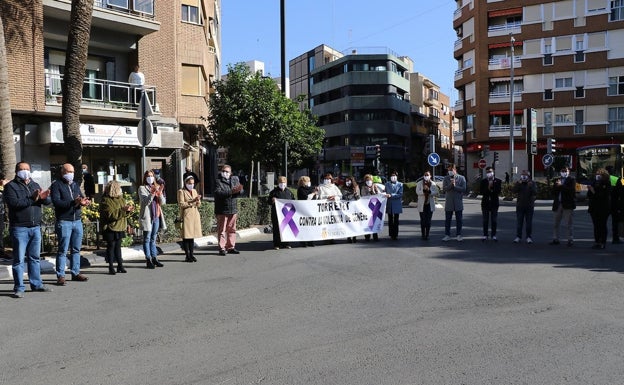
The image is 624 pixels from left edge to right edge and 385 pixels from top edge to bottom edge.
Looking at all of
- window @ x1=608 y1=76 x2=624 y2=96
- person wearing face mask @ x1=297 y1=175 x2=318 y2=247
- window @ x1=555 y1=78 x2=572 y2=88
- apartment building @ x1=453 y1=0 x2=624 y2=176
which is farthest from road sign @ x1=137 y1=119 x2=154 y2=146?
window @ x1=608 y1=76 x2=624 y2=96

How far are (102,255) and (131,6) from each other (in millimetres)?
12911

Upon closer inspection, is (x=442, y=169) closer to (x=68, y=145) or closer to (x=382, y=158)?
(x=382, y=158)

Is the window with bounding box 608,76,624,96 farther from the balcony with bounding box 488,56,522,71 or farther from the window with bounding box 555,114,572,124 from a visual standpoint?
the balcony with bounding box 488,56,522,71

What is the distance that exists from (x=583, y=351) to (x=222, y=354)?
3392mm

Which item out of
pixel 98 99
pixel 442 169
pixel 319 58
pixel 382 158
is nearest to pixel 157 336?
pixel 98 99

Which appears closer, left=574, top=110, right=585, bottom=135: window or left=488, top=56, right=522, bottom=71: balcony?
left=574, top=110, right=585, bottom=135: window

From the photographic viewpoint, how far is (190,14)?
87.8 ft

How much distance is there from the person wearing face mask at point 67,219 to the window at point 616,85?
162ft

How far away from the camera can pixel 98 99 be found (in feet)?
66.1

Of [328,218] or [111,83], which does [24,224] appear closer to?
[328,218]

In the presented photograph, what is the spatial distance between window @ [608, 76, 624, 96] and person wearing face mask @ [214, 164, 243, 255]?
4562 cm

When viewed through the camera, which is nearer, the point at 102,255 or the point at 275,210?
the point at 102,255

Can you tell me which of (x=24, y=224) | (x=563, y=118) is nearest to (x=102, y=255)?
(x=24, y=224)

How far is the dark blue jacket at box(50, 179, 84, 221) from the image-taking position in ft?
29.0
